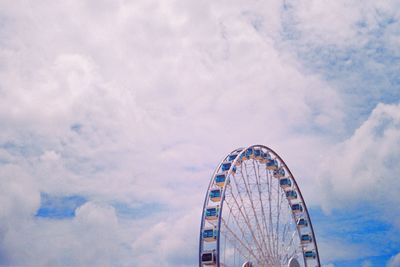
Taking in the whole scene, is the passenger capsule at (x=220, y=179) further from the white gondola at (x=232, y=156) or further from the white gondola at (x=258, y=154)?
the white gondola at (x=258, y=154)

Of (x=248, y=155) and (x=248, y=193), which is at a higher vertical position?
(x=248, y=155)

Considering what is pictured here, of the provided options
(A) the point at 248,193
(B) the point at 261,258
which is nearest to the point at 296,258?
(B) the point at 261,258

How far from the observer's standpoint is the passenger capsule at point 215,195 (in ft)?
138

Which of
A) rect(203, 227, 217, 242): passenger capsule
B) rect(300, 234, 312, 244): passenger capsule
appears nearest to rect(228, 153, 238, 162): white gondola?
rect(203, 227, 217, 242): passenger capsule

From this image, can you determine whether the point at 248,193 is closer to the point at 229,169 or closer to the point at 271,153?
the point at 229,169

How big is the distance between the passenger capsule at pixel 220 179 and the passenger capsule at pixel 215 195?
86 cm

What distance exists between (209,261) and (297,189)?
1986cm

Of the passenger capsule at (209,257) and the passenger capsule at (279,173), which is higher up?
the passenger capsule at (279,173)

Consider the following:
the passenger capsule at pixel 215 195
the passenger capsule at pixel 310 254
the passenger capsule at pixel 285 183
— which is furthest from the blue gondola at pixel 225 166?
the passenger capsule at pixel 310 254

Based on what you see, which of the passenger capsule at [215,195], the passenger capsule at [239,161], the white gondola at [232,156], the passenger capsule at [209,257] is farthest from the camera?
the passenger capsule at [239,161]

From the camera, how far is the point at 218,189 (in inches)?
1668

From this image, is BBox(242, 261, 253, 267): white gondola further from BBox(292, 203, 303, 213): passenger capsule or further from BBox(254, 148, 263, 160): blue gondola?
BBox(292, 203, 303, 213): passenger capsule

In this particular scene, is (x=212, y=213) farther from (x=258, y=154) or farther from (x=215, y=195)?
(x=258, y=154)

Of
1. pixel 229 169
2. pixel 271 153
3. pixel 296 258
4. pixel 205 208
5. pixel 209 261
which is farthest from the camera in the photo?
pixel 271 153
